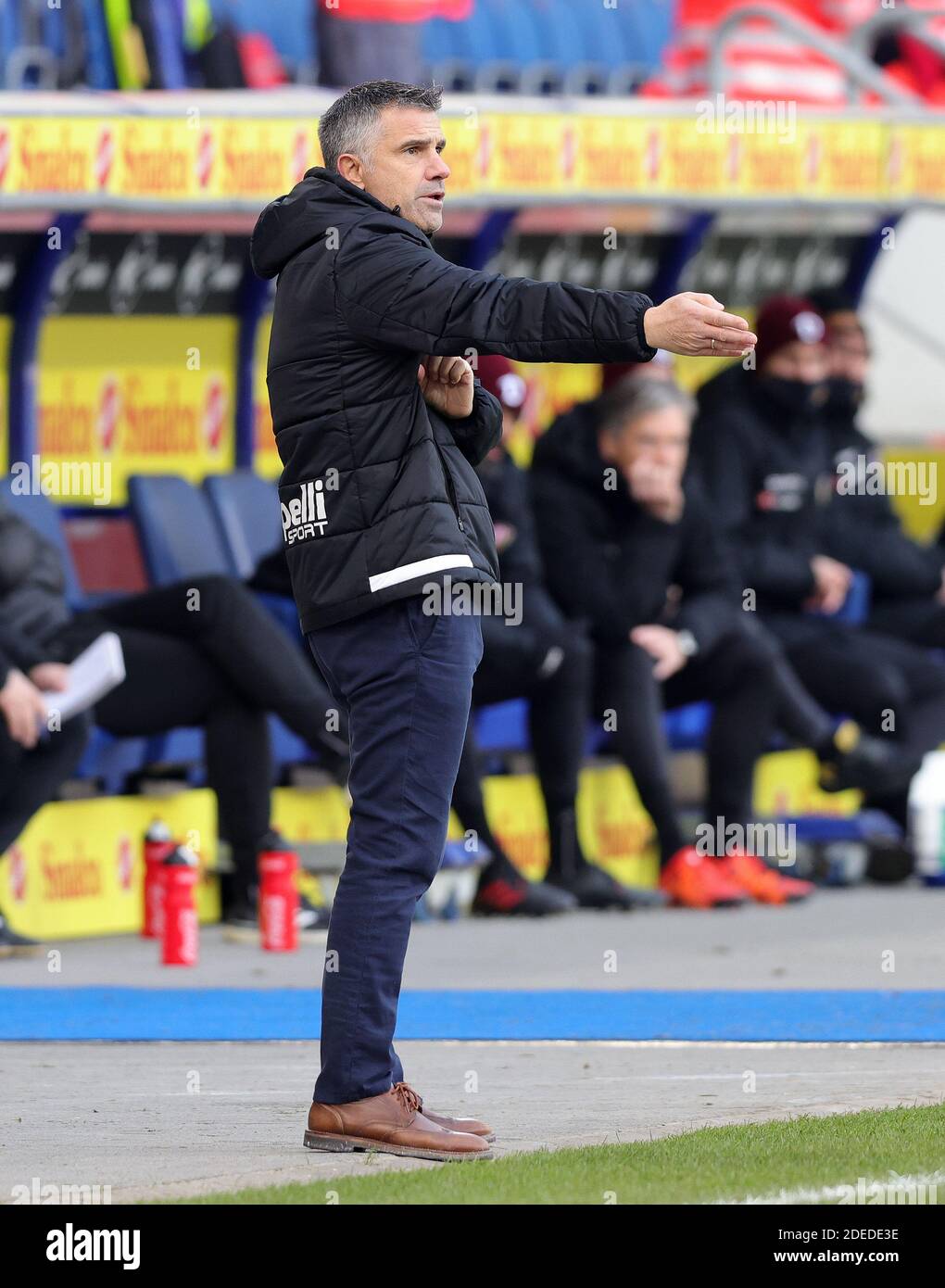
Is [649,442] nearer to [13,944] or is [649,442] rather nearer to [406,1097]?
[13,944]

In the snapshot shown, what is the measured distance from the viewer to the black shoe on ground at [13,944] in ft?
27.7

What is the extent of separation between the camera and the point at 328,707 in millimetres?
8898

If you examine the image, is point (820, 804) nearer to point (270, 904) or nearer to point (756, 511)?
point (756, 511)

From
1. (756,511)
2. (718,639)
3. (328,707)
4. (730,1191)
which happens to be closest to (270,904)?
(328,707)

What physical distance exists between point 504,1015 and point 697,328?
117 inches

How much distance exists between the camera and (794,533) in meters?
11.0

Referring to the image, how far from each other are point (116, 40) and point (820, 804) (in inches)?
158

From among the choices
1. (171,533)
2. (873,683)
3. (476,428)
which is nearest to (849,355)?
(873,683)

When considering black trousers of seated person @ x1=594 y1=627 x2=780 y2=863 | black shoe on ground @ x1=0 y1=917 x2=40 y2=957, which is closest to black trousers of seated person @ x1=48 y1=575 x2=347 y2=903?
black shoe on ground @ x1=0 y1=917 x2=40 y2=957

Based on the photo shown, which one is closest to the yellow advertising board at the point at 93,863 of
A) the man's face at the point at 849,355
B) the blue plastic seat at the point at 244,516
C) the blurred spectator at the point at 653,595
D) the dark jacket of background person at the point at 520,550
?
the blue plastic seat at the point at 244,516

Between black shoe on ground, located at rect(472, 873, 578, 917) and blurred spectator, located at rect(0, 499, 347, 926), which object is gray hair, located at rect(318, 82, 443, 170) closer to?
blurred spectator, located at rect(0, 499, 347, 926)

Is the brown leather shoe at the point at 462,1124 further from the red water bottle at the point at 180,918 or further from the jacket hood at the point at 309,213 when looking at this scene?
the red water bottle at the point at 180,918

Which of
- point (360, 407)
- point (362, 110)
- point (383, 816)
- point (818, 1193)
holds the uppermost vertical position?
point (362, 110)

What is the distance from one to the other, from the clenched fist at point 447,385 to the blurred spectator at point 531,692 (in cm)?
406
